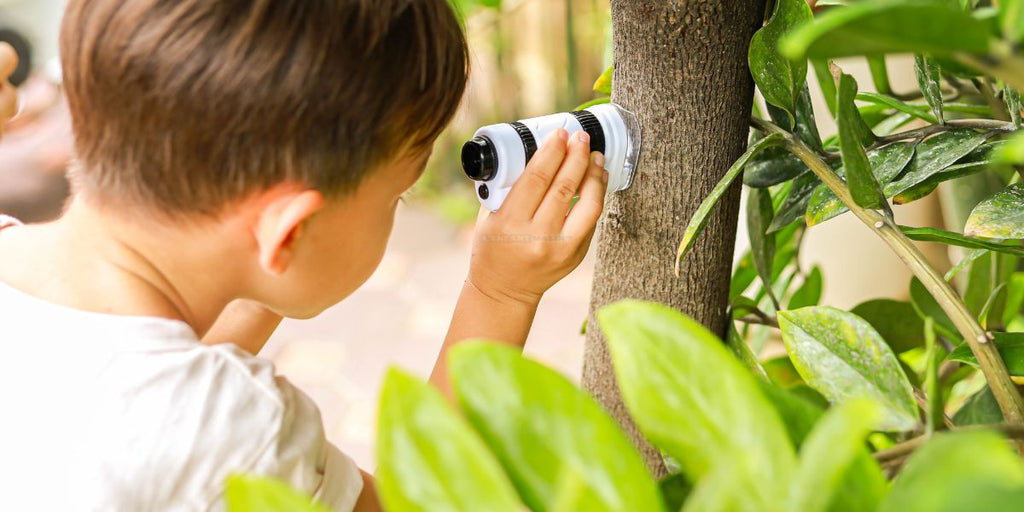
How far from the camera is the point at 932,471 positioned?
0.71ft

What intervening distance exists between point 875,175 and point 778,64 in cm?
10

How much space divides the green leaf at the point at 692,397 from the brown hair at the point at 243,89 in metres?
0.28

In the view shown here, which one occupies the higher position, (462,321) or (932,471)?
(932,471)

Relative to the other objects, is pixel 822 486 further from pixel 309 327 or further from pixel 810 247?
pixel 309 327

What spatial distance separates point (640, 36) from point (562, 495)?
355mm

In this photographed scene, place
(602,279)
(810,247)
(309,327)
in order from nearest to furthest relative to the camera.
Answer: (602,279), (810,247), (309,327)

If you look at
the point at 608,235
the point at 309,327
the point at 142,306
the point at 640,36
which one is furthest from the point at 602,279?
the point at 309,327

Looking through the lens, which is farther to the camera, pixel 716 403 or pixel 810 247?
pixel 810 247

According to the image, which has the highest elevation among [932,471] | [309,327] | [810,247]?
[932,471]

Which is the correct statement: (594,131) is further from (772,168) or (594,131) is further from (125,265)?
(125,265)

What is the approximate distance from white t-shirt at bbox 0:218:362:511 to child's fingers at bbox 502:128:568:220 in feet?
0.63

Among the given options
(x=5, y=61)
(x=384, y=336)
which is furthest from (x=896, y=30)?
(x=384, y=336)

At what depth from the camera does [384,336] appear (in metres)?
2.02

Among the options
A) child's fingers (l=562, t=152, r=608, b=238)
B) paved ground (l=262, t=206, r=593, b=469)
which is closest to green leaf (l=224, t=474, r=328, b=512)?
child's fingers (l=562, t=152, r=608, b=238)
